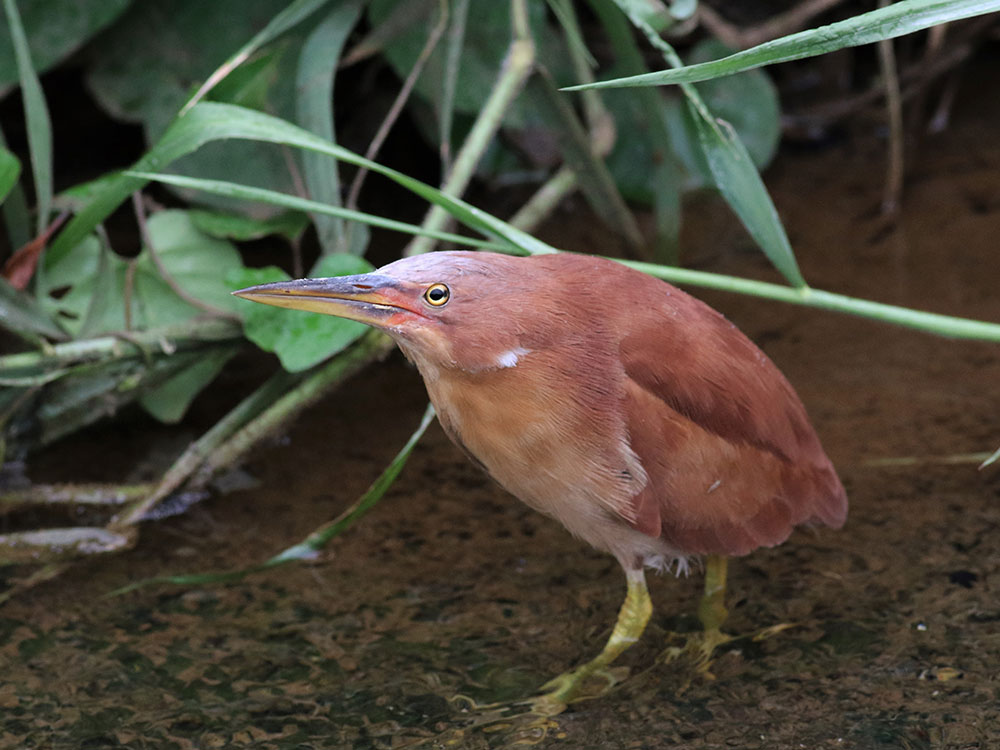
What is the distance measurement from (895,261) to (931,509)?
155 centimetres

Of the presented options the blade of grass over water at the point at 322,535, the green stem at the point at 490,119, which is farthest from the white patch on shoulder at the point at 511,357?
the green stem at the point at 490,119

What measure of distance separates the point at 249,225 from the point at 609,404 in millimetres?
1512

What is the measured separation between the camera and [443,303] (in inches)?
86.7

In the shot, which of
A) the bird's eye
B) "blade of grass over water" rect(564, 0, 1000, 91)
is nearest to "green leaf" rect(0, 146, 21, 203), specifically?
the bird's eye

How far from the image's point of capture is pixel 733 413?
2.64 metres

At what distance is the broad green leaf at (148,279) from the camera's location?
324 cm

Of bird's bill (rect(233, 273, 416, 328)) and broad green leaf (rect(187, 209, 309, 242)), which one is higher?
bird's bill (rect(233, 273, 416, 328))

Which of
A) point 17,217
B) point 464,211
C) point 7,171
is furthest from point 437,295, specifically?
point 17,217

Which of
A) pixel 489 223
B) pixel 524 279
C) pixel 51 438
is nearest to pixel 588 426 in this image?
pixel 524 279

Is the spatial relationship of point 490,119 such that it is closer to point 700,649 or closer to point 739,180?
point 739,180

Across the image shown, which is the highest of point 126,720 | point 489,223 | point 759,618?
point 489,223

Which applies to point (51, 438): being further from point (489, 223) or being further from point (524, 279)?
point (524, 279)

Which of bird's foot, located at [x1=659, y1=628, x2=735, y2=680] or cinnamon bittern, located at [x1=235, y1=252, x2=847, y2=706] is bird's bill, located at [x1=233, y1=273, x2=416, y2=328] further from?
bird's foot, located at [x1=659, y1=628, x2=735, y2=680]

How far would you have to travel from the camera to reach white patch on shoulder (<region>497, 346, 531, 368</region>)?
2.29m
